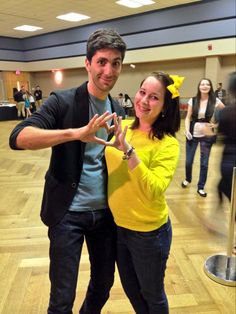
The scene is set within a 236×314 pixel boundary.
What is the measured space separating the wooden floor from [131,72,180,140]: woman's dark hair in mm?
712

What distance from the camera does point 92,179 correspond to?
1.52m

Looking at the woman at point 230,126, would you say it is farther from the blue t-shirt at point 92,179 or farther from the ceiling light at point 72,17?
the ceiling light at point 72,17

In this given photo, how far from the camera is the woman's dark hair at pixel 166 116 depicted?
4.78 feet

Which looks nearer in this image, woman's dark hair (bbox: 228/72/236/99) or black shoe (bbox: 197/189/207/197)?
woman's dark hair (bbox: 228/72/236/99)

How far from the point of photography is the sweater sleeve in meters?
1.33

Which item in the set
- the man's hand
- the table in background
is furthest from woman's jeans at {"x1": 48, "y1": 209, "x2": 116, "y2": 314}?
the table in background

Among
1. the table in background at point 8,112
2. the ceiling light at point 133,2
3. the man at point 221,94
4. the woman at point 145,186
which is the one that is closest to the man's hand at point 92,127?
the woman at point 145,186

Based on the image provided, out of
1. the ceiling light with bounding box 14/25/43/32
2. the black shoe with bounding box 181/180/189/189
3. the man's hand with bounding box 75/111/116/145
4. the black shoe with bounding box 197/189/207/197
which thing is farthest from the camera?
the ceiling light with bounding box 14/25/43/32

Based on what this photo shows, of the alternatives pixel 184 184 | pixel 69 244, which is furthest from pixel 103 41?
pixel 184 184

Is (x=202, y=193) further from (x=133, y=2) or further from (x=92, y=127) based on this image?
(x=133, y=2)

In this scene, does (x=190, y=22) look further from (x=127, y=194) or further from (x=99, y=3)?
(x=127, y=194)

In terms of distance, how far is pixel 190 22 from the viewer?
1192 centimetres

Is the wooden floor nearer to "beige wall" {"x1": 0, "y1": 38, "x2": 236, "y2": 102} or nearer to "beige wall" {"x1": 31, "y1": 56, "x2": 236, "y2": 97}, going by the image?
"beige wall" {"x1": 0, "y1": 38, "x2": 236, "y2": 102}

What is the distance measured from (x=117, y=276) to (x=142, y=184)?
1494 mm
